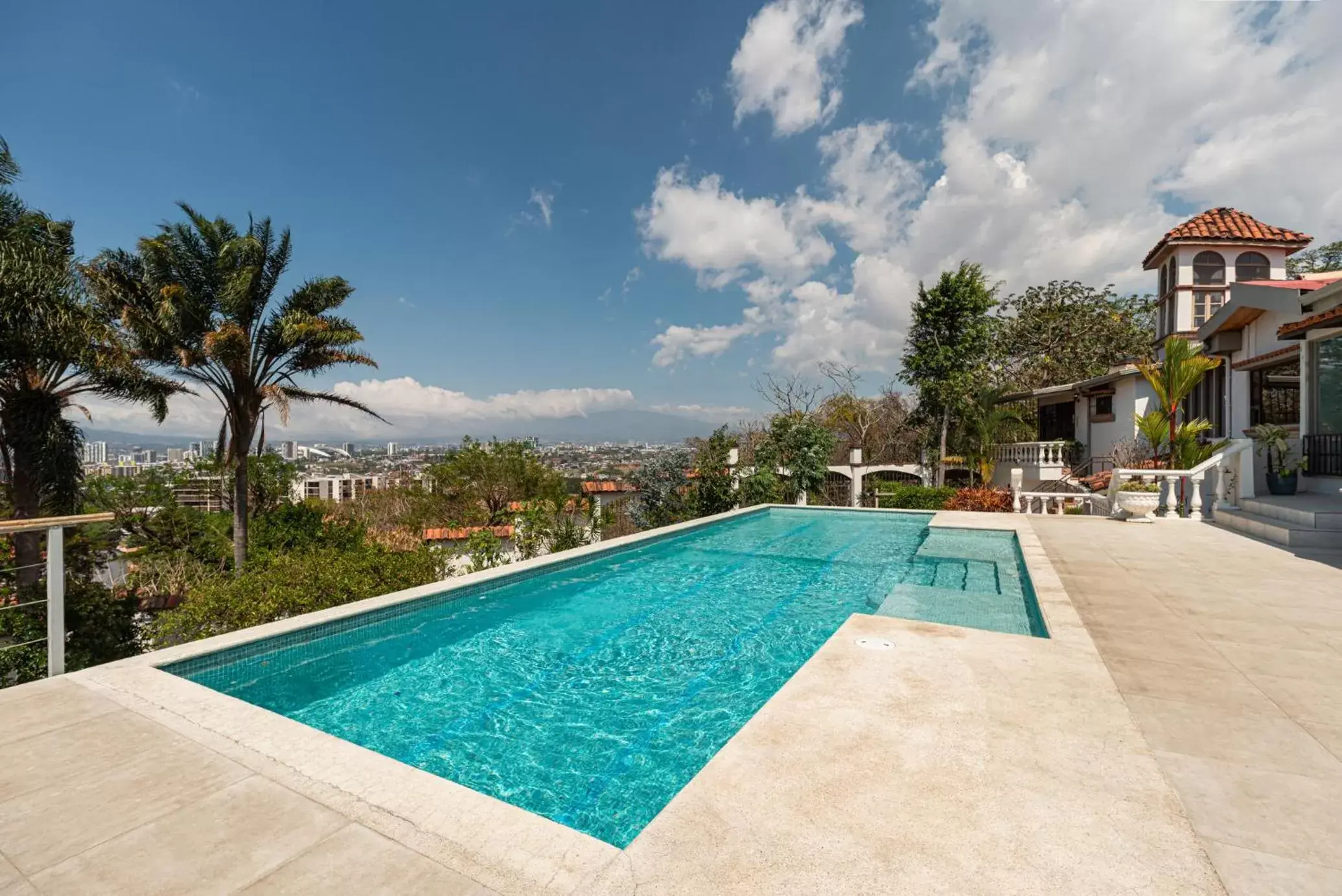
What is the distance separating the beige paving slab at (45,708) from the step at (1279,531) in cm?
1224

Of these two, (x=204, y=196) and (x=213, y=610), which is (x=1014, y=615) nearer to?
(x=213, y=610)

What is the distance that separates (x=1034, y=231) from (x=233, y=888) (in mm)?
25296

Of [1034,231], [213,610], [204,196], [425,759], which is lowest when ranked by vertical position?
[425,759]

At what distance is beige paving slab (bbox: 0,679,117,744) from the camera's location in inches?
117

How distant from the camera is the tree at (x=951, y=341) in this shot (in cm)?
1814

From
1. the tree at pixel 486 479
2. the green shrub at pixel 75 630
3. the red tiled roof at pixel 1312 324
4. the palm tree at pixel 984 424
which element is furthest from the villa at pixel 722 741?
the palm tree at pixel 984 424

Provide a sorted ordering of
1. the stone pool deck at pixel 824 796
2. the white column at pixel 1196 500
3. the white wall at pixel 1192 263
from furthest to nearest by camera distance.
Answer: the white wall at pixel 1192 263, the white column at pixel 1196 500, the stone pool deck at pixel 824 796

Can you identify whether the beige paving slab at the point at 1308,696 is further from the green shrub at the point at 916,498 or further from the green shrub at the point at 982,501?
the green shrub at the point at 916,498

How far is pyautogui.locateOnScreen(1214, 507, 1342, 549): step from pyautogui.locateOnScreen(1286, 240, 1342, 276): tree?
30.7 metres

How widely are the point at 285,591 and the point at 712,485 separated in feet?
34.0

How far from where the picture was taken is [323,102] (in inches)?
520

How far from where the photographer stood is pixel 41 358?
299 inches

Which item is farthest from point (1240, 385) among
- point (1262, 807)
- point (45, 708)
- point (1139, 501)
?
point (45, 708)

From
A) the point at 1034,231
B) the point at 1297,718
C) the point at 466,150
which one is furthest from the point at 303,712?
the point at 1034,231
